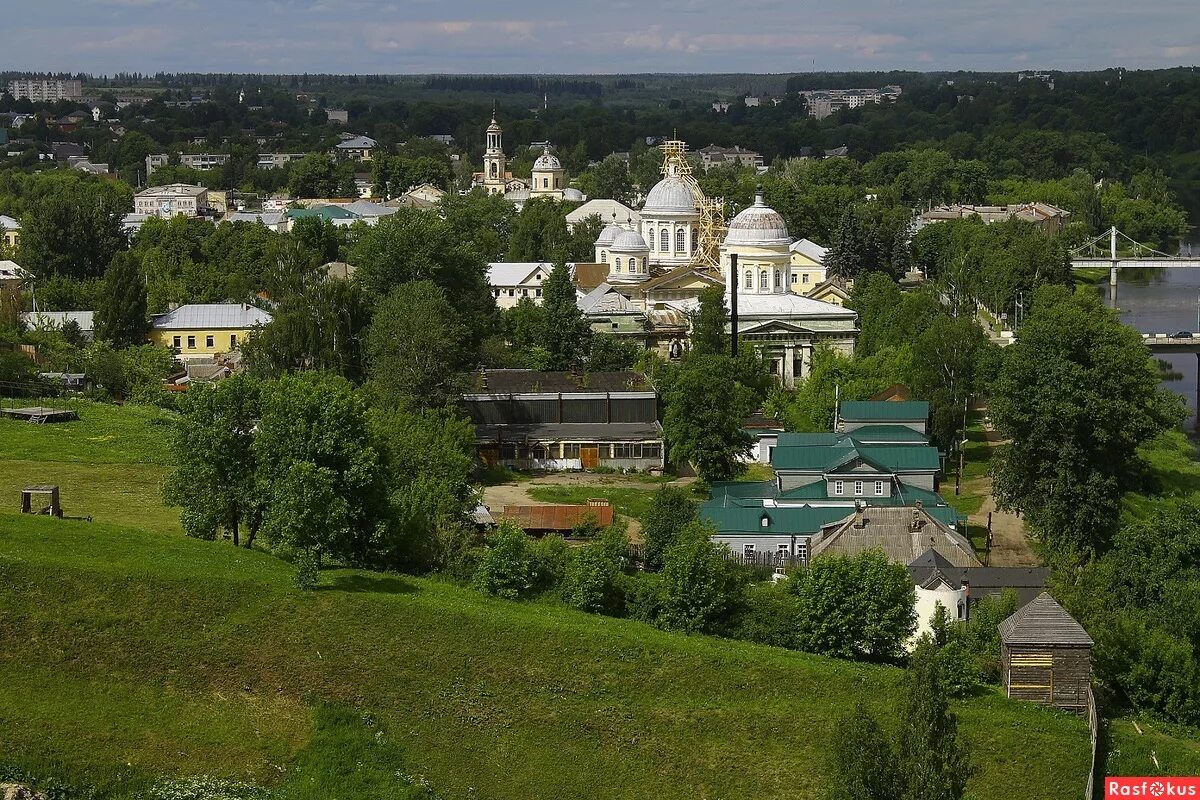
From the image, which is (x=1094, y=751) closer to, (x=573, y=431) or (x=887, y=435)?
(x=887, y=435)

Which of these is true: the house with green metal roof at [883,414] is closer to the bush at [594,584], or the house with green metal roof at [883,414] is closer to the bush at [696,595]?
the bush at [594,584]

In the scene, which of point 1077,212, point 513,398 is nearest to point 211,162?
point 1077,212

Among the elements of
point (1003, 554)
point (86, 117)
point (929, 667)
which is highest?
point (86, 117)

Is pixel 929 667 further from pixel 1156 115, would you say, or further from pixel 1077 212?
pixel 1156 115

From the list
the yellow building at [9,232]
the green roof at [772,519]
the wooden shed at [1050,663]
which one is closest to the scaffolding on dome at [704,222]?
the green roof at [772,519]

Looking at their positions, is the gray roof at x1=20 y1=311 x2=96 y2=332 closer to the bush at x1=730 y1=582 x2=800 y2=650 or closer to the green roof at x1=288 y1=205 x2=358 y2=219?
the bush at x1=730 y1=582 x2=800 y2=650

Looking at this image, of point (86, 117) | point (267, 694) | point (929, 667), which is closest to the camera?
point (929, 667)

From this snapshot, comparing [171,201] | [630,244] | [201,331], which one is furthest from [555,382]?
[171,201]
